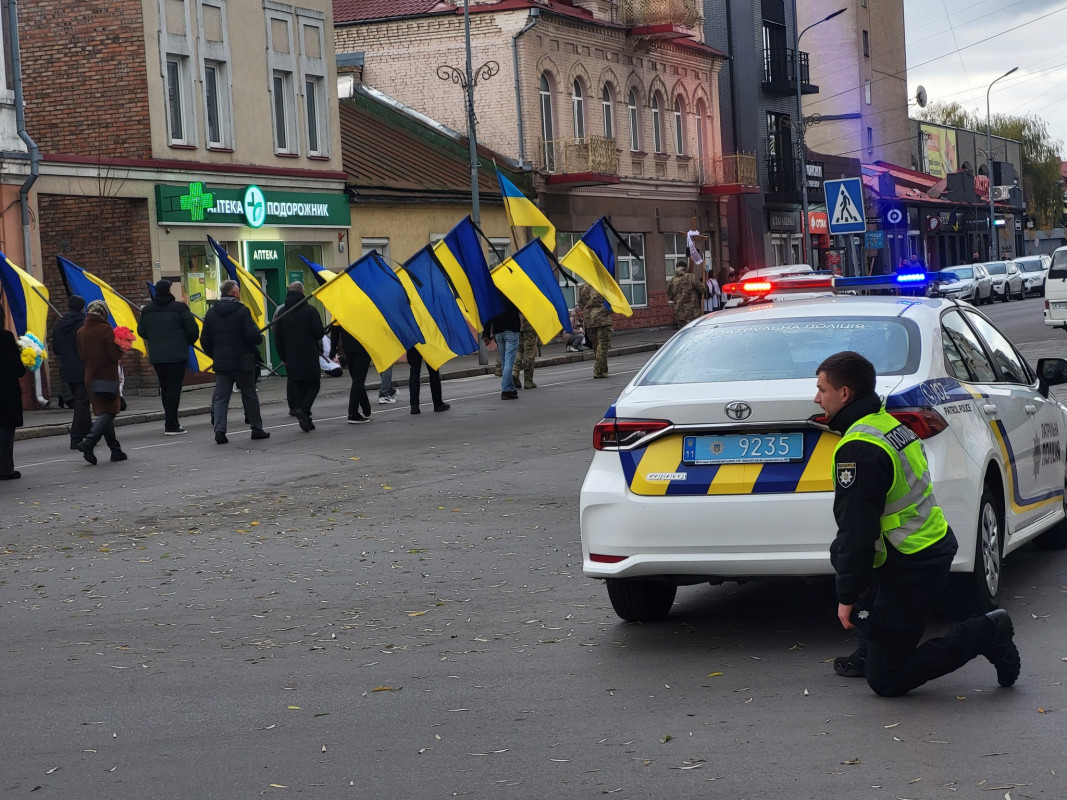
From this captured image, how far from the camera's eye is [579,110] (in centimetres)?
4750

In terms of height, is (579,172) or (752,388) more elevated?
(579,172)

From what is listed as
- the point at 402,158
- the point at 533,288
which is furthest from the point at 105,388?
the point at 402,158

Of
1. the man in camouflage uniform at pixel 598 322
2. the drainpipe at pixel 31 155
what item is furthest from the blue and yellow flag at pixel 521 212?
the drainpipe at pixel 31 155

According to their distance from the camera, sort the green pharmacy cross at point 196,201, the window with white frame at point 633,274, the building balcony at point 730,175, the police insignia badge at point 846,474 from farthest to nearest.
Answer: the building balcony at point 730,175
the window with white frame at point 633,274
the green pharmacy cross at point 196,201
the police insignia badge at point 846,474

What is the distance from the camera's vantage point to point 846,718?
19.6ft

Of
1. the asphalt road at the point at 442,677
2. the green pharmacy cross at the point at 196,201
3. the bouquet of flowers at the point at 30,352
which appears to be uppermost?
the green pharmacy cross at the point at 196,201

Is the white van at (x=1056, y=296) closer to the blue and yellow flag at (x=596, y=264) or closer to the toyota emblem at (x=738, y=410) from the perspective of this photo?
the blue and yellow flag at (x=596, y=264)

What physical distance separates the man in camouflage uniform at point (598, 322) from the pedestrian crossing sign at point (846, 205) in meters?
5.14

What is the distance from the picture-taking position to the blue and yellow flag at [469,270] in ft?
71.1

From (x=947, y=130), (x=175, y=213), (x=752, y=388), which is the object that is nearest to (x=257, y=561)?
(x=752, y=388)

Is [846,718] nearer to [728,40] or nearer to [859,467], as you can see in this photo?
[859,467]

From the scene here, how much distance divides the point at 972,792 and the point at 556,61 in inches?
1666

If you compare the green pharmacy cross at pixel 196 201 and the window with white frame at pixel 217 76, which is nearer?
the green pharmacy cross at pixel 196 201

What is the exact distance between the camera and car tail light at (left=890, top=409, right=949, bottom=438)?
700cm
